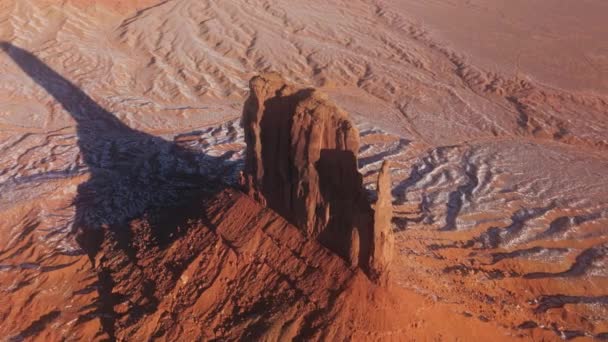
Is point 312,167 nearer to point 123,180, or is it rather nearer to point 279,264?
point 279,264

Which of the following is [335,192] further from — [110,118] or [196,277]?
[110,118]

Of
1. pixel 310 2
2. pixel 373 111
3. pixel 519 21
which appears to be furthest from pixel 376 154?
pixel 519 21

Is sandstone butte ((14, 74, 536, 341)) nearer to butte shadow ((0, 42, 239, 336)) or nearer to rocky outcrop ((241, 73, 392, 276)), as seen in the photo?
rocky outcrop ((241, 73, 392, 276))

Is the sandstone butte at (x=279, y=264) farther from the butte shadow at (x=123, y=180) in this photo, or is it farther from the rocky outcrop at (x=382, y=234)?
the butte shadow at (x=123, y=180)

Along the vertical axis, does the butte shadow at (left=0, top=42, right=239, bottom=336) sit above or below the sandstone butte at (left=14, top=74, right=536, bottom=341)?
below

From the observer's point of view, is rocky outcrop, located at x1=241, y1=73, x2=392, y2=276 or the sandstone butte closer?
the sandstone butte

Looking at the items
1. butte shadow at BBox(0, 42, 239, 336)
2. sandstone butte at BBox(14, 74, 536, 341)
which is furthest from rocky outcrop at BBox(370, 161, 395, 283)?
butte shadow at BBox(0, 42, 239, 336)

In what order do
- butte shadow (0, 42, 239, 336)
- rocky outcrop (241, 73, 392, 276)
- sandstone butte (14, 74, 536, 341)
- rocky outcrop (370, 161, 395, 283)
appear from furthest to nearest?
butte shadow (0, 42, 239, 336) → rocky outcrop (241, 73, 392, 276) → sandstone butte (14, 74, 536, 341) → rocky outcrop (370, 161, 395, 283)

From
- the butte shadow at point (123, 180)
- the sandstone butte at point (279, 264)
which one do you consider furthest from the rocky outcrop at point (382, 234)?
the butte shadow at point (123, 180)

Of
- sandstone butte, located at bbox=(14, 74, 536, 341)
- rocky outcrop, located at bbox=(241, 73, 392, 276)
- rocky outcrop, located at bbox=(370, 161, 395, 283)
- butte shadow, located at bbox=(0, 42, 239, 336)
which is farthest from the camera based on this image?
butte shadow, located at bbox=(0, 42, 239, 336)
